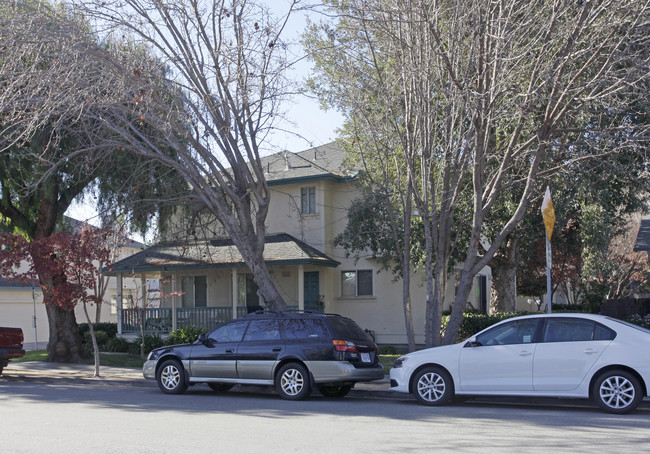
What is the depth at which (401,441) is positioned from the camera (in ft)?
26.3

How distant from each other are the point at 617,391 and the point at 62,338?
1636 cm

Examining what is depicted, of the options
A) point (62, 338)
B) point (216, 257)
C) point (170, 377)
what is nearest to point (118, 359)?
point (62, 338)

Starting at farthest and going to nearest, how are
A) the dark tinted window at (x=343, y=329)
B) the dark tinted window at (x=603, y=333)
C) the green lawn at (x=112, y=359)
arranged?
the green lawn at (x=112, y=359) → the dark tinted window at (x=343, y=329) → the dark tinted window at (x=603, y=333)

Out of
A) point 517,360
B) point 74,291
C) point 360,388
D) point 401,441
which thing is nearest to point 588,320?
point 517,360

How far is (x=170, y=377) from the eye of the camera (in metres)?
13.4

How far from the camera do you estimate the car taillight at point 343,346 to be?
11808mm

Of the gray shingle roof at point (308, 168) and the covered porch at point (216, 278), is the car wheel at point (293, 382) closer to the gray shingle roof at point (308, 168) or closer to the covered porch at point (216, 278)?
the covered porch at point (216, 278)

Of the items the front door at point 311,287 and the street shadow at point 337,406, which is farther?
the front door at point 311,287

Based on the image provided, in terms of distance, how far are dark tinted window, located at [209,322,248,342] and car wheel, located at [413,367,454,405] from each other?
12.0ft

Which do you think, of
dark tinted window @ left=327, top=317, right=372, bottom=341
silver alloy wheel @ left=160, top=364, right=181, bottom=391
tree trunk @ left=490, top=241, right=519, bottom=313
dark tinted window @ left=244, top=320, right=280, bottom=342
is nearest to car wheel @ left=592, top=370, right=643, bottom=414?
dark tinted window @ left=327, top=317, right=372, bottom=341

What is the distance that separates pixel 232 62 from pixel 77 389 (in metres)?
8.13

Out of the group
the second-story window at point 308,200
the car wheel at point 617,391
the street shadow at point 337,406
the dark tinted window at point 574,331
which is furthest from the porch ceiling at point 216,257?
the car wheel at point 617,391

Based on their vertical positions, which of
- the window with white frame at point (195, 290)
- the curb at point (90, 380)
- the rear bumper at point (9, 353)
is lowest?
the curb at point (90, 380)

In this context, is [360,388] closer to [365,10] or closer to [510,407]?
[510,407]
